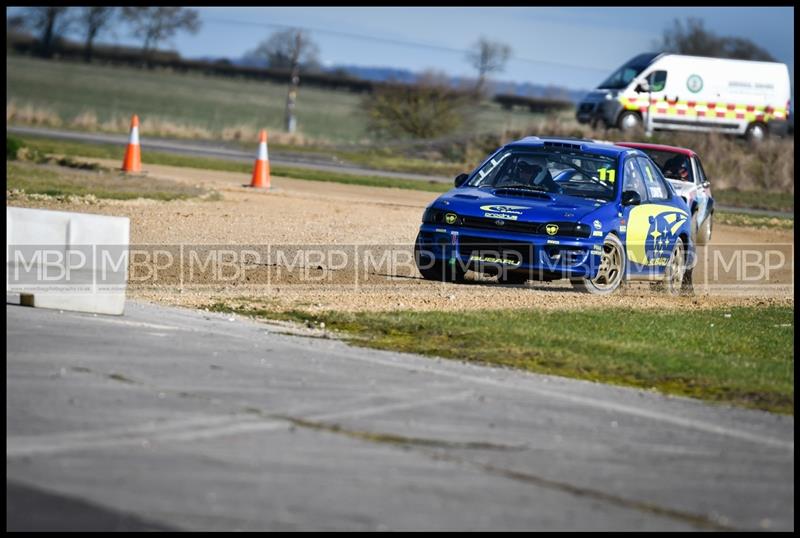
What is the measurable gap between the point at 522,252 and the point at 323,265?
100 inches

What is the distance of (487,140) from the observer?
4356cm

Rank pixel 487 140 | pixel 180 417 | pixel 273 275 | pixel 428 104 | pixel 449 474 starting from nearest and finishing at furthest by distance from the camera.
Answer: pixel 449 474
pixel 180 417
pixel 273 275
pixel 487 140
pixel 428 104

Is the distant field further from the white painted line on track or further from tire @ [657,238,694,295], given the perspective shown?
the white painted line on track

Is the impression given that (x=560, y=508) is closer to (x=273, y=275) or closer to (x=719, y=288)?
(x=273, y=275)

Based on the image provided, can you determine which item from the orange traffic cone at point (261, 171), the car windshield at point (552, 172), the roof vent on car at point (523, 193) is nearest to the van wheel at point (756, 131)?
the orange traffic cone at point (261, 171)

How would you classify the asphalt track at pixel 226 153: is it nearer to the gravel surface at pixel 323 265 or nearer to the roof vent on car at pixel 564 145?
the gravel surface at pixel 323 265

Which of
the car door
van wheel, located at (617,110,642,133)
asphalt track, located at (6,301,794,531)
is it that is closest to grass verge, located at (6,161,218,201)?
the car door

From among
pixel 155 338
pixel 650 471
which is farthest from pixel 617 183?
pixel 650 471

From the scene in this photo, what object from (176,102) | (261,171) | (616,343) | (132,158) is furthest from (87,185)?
(176,102)

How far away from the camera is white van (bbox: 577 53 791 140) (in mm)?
40156

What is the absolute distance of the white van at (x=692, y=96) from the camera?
40.2m

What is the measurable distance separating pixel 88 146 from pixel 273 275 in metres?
22.8

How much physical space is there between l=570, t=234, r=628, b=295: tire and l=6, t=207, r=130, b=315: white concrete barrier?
489 centimetres

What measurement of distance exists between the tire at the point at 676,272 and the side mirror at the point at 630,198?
44.5 inches
